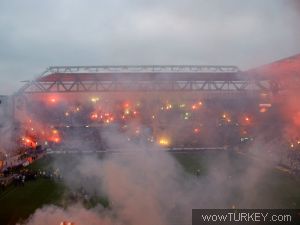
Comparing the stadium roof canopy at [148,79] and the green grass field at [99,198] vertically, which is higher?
the stadium roof canopy at [148,79]

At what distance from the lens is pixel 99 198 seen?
55.2 feet

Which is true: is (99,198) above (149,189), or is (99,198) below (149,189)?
below

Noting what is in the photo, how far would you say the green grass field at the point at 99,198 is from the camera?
16.1m

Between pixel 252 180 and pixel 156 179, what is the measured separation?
656 centimetres

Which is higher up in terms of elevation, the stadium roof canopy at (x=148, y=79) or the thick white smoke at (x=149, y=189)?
the stadium roof canopy at (x=148, y=79)

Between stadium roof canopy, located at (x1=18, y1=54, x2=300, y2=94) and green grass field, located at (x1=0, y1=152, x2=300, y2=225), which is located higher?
stadium roof canopy, located at (x1=18, y1=54, x2=300, y2=94)

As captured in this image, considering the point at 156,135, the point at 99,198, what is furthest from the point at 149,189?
the point at 156,135

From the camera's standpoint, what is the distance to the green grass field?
16.1 m

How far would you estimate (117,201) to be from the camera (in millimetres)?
15594

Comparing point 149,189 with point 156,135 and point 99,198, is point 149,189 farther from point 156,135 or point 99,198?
point 156,135

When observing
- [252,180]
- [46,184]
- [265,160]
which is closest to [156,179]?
[252,180]

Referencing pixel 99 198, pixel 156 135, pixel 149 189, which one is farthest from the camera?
pixel 156 135

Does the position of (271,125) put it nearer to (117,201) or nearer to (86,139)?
(86,139)

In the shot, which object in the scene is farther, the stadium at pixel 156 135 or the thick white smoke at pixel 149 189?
the stadium at pixel 156 135
